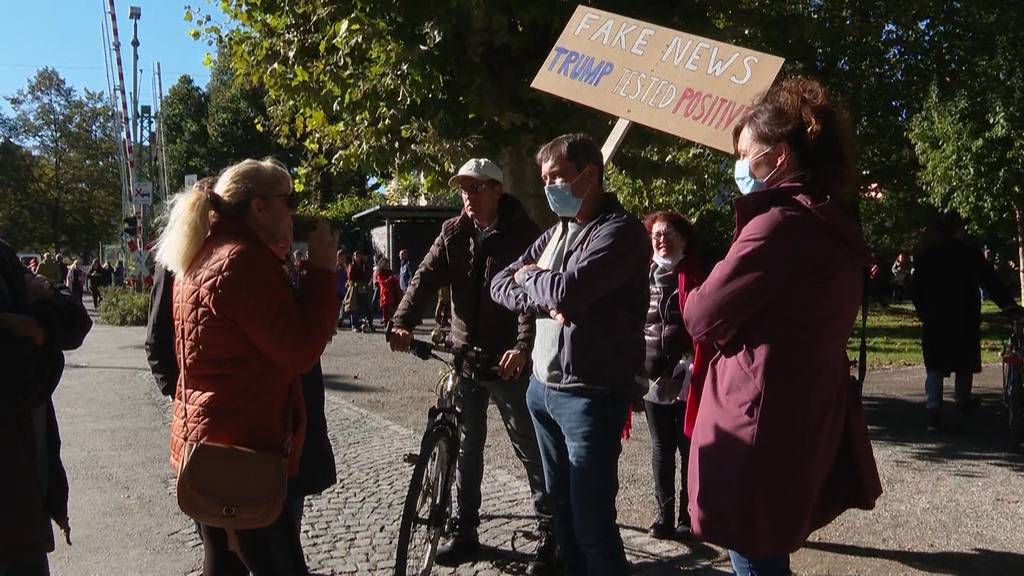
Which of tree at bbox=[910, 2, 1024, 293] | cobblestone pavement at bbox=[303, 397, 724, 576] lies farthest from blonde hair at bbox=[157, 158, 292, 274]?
tree at bbox=[910, 2, 1024, 293]

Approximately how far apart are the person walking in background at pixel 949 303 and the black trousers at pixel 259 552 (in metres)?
6.40

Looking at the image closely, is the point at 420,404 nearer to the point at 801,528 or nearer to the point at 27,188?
the point at 801,528

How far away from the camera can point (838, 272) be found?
2391 mm

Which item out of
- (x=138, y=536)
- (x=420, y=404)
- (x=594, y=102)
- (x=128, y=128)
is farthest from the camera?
(x=128, y=128)

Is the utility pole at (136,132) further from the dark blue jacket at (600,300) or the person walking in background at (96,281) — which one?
the dark blue jacket at (600,300)

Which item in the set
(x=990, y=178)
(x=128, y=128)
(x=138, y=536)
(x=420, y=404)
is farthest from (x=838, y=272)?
(x=128, y=128)

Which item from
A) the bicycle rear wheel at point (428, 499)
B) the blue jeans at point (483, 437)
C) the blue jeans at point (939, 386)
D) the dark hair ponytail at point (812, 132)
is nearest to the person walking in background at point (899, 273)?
the blue jeans at point (939, 386)

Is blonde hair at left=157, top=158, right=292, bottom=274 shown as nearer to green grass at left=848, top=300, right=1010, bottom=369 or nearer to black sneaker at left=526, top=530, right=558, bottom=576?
black sneaker at left=526, top=530, right=558, bottom=576

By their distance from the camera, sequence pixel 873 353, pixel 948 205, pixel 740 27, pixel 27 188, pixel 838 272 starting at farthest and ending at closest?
pixel 27 188
pixel 948 205
pixel 873 353
pixel 740 27
pixel 838 272

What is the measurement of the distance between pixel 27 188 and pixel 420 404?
157ft

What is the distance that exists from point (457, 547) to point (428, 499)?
1.82 feet

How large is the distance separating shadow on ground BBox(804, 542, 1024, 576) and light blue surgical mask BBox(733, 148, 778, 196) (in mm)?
2737

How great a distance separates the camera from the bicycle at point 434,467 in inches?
159

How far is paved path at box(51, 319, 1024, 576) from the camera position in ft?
15.1
